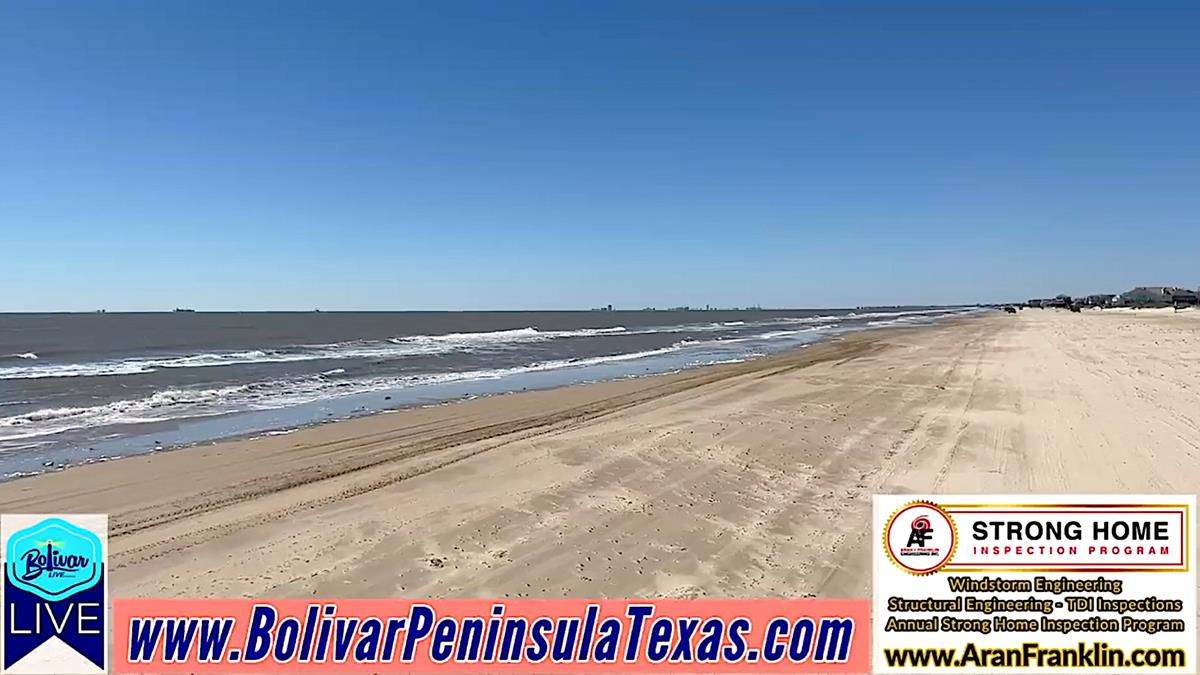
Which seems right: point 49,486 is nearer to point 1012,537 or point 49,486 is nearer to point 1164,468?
point 1012,537

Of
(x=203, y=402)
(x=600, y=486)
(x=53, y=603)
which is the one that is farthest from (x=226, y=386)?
(x=53, y=603)

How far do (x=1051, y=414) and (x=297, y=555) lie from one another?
12.1 metres

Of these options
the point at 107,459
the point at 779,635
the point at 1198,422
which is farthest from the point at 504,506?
the point at 1198,422

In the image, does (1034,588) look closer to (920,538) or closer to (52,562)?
(920,538)

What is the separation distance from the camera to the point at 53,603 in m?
4.34

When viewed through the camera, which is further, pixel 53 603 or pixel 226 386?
pixel 226 386

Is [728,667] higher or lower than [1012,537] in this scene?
lower

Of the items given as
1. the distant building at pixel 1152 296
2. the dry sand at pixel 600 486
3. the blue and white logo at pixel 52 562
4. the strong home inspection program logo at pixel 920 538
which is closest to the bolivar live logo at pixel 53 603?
the blue and white logo at pixel 52 562

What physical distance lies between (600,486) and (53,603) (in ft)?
16.4

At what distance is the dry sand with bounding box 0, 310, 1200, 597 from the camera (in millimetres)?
5227

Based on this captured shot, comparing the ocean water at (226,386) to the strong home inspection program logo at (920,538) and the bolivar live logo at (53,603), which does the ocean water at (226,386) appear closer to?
the bolivar live logo at (53,603)

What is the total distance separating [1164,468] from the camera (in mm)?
7703

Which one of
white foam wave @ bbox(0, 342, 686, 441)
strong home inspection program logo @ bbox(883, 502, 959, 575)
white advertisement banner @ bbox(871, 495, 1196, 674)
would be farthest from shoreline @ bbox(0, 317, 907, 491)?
white advertisement banner @ bbox(871, 495, 1196, 674)

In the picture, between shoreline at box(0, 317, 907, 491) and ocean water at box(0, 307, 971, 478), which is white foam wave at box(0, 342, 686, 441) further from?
shoreline at box(0, 317, 907, 491)
